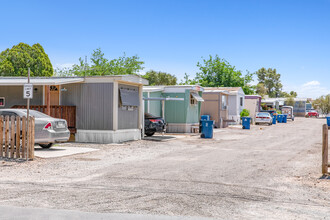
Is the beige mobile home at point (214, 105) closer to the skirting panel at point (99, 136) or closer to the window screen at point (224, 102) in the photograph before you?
the window screen at point (224, 102)

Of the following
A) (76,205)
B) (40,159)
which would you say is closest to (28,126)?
(40,159)

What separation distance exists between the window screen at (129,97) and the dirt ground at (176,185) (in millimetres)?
4769

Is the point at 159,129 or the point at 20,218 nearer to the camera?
the point at 20,218

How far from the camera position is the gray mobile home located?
16.4 m

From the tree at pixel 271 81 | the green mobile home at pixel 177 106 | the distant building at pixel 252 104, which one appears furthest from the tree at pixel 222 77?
the tree at pixel 271 81

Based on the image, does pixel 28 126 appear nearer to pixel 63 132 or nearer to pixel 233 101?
pixel 63 132

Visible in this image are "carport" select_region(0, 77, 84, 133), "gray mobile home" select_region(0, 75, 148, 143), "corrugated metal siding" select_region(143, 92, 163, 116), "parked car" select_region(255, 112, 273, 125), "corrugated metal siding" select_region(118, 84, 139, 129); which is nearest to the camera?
"gray mobile home" select_region(0, 75, 148, 143)

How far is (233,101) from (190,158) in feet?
78.2

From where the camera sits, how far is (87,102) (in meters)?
16.7

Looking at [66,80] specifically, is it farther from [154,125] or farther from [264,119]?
[264,119]

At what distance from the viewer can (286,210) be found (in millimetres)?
5816

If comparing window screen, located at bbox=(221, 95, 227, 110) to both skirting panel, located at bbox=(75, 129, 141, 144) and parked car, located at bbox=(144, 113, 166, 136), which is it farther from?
skirting panel, located at bbox=(75, 129, 141, 144)

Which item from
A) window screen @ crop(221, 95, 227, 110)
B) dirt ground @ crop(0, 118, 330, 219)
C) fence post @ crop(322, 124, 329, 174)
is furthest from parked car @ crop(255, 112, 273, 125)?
fence post @ crop(322, 124, 329, 174)

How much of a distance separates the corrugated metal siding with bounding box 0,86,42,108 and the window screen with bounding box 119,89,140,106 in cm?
379
